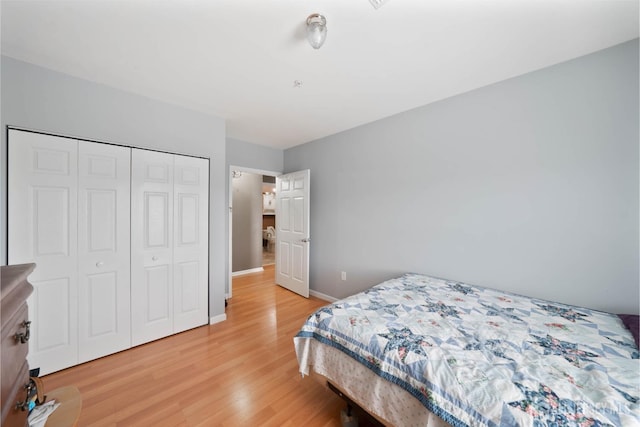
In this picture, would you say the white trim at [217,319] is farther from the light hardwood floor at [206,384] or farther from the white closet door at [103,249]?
the white closet door at [103,249]

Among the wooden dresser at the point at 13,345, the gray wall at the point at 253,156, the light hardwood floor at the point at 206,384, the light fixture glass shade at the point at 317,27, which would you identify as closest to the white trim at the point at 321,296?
the light hardwood floor at the point at 206,384

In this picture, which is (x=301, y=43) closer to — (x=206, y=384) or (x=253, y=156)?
(x=253, y=156)

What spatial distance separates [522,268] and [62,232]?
3794mm

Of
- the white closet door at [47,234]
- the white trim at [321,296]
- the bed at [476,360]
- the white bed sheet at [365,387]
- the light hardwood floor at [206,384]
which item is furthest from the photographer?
the white trim at [321,296]

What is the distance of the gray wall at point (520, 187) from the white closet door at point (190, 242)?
1919 mm

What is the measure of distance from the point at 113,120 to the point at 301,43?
6.21ft

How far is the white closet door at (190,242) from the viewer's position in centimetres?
249

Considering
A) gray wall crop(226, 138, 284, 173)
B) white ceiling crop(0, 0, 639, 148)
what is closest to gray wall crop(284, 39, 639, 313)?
white ceiling crop(0, 0, 639, 148)

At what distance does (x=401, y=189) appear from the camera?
2.67 meters

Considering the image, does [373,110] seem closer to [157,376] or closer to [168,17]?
[168,17]

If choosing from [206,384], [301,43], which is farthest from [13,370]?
[301,43]

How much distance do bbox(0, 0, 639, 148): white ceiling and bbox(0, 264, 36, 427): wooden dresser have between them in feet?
4.85

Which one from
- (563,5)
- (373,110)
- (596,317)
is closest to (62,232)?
(373,110)

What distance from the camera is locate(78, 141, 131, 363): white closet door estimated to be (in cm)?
199
